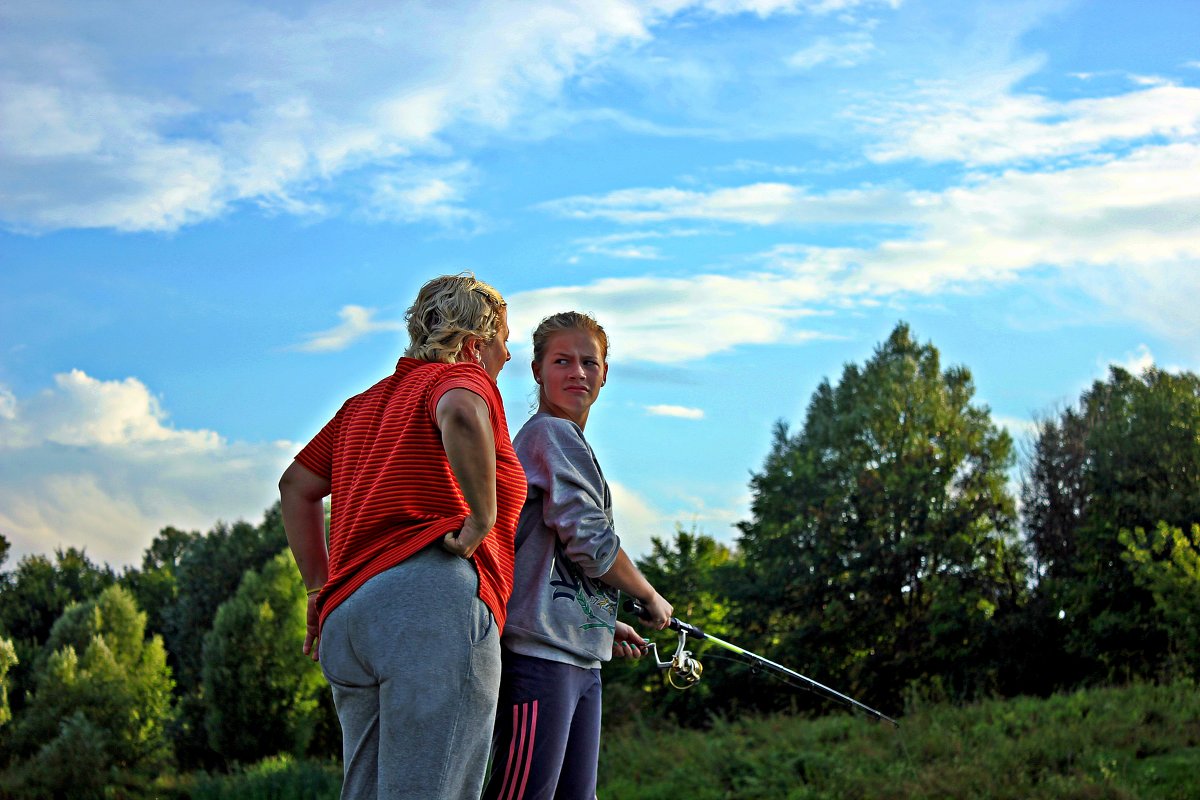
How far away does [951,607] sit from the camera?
1102 inches

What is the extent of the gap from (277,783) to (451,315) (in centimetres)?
2196

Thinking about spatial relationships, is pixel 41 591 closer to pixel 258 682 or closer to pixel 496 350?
pixel 258 682

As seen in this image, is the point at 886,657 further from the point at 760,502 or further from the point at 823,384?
the point at 823,384

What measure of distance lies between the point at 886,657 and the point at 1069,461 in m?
7.62

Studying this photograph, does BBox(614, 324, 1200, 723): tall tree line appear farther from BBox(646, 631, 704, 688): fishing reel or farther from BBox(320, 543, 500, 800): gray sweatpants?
BBox(320, 543, 500, 800): gray sweatpants

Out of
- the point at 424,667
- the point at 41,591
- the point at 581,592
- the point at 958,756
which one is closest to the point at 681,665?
the point at 581,592

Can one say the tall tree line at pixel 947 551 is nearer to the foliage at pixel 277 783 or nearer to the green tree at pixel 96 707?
the foliage at pixel 277 783

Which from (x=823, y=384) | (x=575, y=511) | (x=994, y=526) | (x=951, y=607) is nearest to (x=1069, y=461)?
(x=994, y=526)

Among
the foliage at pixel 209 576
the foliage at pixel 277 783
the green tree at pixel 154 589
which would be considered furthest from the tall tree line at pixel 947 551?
the green tree at pixel 154 589

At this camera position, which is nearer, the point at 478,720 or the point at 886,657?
the point at 478,720

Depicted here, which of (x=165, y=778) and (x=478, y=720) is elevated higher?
(x=478, y=720)

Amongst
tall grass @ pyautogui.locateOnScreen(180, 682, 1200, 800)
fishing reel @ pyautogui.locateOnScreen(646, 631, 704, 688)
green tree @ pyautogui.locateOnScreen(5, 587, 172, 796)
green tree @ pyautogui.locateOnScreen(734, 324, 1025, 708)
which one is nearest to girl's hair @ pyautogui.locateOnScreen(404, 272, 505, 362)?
fishing reel @ pyautogui.locateOnScreen(646, 631, 704, 688)

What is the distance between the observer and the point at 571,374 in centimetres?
324

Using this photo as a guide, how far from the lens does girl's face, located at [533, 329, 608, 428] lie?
324 cm
